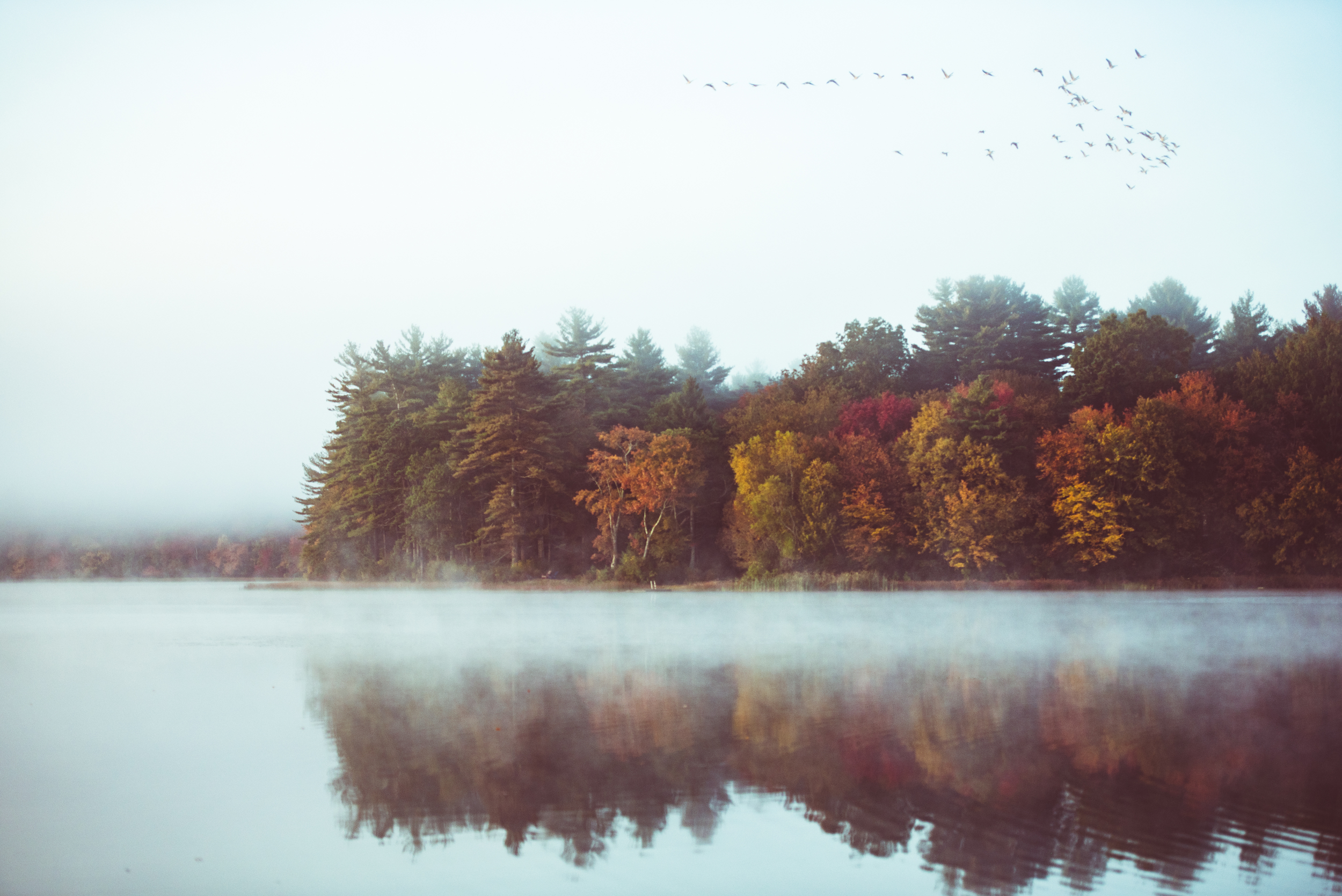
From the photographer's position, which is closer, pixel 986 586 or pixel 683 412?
pixel 986 586

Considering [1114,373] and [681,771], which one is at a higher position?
[1114,373]

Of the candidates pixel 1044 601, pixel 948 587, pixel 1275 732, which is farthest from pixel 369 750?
pixel 948 587

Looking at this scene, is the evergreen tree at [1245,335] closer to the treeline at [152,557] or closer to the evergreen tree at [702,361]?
the evergreen tree at [702,361]

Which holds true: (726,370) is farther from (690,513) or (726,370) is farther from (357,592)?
(357,592)

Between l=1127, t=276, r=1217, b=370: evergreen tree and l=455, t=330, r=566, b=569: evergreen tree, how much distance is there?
149ft

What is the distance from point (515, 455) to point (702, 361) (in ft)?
122

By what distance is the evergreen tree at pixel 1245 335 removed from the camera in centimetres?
6316

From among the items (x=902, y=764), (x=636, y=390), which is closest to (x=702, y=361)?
(x=636, y=390)

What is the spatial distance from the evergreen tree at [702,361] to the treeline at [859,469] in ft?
66.0

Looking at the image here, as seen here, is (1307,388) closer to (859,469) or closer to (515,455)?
(859,469)

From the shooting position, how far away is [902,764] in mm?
8586

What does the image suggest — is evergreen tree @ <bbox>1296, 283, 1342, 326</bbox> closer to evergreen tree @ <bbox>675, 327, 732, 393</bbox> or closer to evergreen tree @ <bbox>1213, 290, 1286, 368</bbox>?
evergreen tree @ <bbox>1213, 290, 1286, 368</bbox>

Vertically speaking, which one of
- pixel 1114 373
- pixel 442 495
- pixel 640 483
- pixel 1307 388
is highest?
pixel 1114 373

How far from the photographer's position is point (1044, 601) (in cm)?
3544
